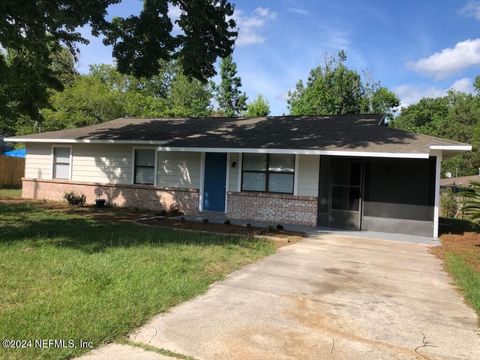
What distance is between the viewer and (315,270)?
306 inches

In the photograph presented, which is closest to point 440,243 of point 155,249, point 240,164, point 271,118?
point 240,164

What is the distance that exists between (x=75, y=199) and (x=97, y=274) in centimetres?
1205

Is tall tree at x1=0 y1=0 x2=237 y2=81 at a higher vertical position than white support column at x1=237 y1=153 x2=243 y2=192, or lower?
higher

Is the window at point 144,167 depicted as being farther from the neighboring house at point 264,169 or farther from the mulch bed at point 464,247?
the mulch bed at point 464,247

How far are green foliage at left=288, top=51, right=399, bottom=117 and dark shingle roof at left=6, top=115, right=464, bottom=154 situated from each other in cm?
2701

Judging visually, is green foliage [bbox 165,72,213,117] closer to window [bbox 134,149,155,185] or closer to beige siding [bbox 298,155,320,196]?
window [bbox 134,149,155,185]

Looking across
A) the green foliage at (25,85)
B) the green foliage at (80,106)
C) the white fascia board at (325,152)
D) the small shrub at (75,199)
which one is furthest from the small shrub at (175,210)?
the green foliage at (80,106)

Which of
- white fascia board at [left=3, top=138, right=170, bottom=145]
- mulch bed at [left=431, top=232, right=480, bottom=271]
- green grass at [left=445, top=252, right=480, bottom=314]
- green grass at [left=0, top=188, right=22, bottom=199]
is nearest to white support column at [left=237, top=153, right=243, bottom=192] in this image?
white fascia board at [left=3, top=138, right=170, bottom=145]

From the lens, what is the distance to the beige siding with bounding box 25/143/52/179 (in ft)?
62.8

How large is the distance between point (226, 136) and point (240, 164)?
1.53 m

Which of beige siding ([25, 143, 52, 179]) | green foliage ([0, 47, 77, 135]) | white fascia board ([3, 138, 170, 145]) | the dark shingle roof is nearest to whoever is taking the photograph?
green foliage ([0, 47, 77, 135])

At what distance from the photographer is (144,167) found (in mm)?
17141

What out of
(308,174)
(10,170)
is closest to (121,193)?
(308,174)

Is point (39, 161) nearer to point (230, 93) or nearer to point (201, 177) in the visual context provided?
point (201, 177)
